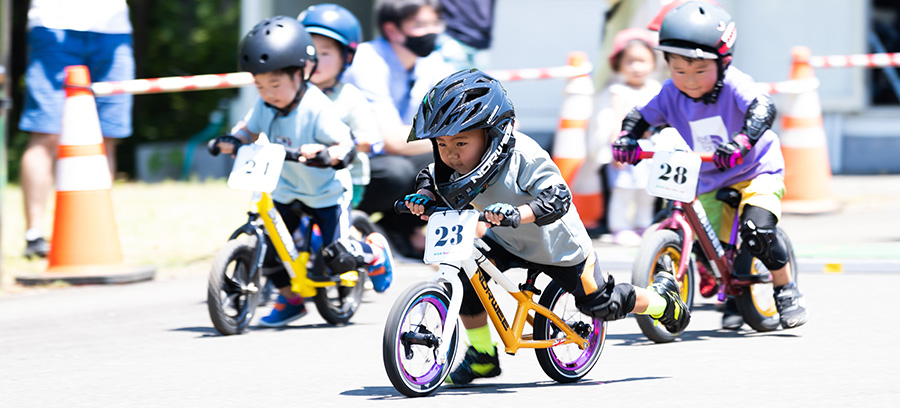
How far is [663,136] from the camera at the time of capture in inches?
371

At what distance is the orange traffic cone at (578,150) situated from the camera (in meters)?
10.9

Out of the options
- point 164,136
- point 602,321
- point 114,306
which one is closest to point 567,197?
point 602,321

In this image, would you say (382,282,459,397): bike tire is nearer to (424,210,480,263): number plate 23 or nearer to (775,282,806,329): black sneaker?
(424,210,480,263): number plate 23

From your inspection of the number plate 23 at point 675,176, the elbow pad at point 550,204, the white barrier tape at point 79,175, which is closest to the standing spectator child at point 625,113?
the number plate 23 at point 675,176

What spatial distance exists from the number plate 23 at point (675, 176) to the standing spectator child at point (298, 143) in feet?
5.04

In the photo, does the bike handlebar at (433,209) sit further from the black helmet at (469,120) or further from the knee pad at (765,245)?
the knee pad at (765,245)

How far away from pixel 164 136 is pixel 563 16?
654 centimetres

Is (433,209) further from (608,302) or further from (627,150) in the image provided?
(627,150)

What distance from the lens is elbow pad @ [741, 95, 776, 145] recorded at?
21.7 ft

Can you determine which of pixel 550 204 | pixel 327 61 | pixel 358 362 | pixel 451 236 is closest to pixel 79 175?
pixel 327 61

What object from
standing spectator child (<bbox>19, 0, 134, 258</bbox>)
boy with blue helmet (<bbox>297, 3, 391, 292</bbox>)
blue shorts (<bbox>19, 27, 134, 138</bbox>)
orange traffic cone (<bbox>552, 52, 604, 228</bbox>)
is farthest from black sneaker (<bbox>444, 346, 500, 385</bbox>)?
orange traffic cone (<bbox>552, 52, 604, 228</bbox>)

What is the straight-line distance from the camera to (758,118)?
21.9 feet

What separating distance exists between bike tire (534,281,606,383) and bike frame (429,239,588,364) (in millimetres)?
42

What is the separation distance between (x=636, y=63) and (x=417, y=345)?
544 cm
